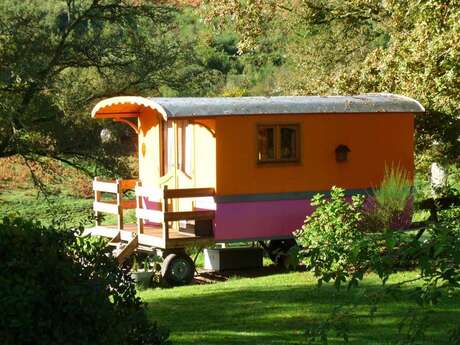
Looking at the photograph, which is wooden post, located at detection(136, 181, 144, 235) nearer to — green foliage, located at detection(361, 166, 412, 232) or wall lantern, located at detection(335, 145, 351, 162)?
wall lantern, located at detection(335, 145, 351, 162)

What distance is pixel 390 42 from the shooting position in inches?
874

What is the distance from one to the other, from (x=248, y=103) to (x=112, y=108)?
123 inches

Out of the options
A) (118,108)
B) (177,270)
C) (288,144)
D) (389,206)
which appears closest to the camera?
(177,270)

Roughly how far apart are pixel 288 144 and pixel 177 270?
9.58ft

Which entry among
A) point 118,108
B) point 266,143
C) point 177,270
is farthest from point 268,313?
point 118,108

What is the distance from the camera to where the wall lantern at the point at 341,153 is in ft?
52.6

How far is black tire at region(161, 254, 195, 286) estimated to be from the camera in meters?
14.4

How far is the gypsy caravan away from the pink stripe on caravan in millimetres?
16

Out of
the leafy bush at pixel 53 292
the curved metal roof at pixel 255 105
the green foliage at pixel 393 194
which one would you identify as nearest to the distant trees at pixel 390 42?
the curved metal roof at pixel 255 105

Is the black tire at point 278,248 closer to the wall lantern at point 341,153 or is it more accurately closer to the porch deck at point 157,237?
the porch deck at point 157,237

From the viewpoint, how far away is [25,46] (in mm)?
20359

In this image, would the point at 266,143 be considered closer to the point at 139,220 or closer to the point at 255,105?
the point at 255,105

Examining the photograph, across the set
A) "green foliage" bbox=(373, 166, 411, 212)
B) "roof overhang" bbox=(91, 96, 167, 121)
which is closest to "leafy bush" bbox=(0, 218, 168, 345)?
"green foliage" bbox=(373, 166, 411, 212)

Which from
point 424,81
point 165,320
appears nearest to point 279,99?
point 424,81
